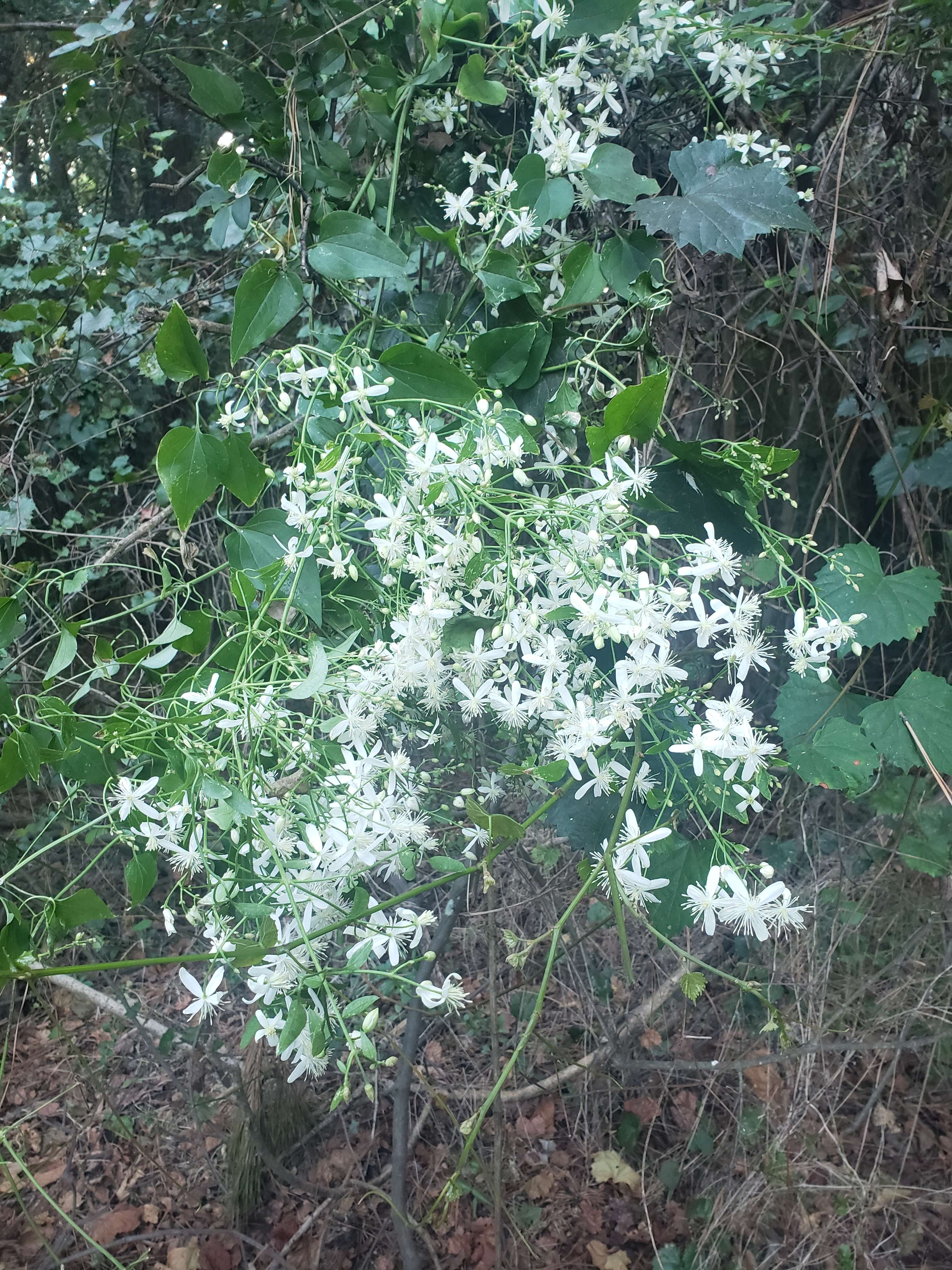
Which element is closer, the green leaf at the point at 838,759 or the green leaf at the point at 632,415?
the green leaf at the point at 632,415

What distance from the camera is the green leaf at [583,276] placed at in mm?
767

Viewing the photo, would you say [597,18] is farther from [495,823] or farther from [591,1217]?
[591,1217]

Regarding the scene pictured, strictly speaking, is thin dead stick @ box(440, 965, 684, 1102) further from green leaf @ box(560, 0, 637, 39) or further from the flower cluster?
green leaf @ box(560, 0, 637, 39)

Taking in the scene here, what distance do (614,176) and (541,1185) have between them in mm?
1648

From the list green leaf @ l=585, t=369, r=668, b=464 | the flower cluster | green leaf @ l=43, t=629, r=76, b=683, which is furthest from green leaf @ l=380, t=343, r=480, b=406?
green leaf @ l=43, t=629, r=76, b=683

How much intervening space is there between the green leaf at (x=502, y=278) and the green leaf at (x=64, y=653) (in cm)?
53

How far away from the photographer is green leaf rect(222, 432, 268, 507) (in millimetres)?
739

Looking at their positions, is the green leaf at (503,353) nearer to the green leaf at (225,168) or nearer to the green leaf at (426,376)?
the green leaf at (426,376)

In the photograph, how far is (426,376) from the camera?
71 centimetres

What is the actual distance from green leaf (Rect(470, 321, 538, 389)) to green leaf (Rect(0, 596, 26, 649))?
20.2 inches

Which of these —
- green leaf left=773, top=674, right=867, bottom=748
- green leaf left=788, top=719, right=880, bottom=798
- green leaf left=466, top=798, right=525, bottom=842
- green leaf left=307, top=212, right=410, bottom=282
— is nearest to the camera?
green leaf left=466, top=798, right=525, bottom=842

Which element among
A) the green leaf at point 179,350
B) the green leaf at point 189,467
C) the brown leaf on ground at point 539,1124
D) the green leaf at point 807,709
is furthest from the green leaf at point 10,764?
the brown leaf on ground at point 539,1124

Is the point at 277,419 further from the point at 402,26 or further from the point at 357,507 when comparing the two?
A: the point at 357,507

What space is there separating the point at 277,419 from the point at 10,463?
662 mm
